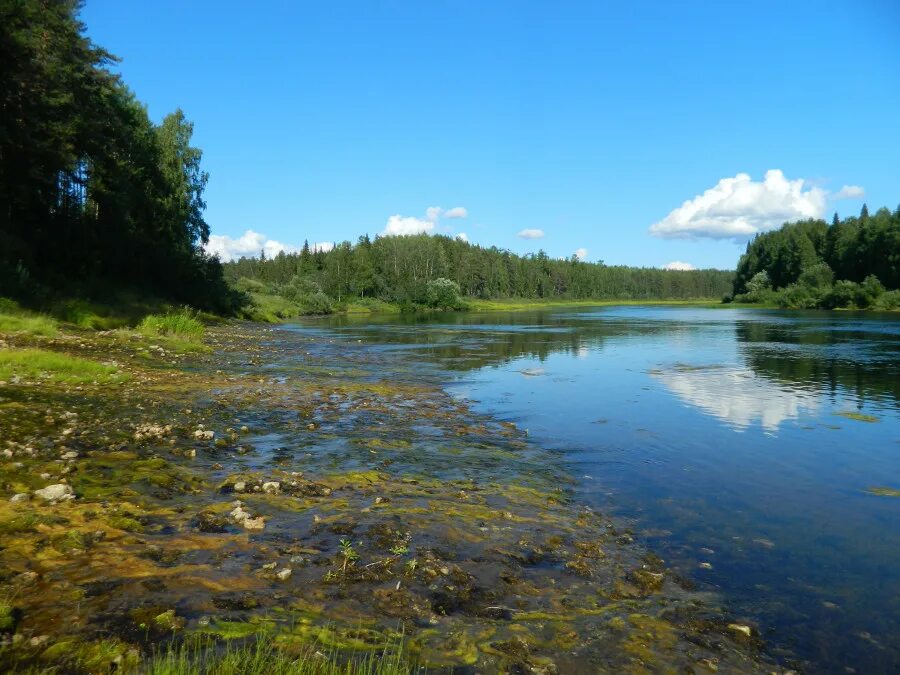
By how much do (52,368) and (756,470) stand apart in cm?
1744

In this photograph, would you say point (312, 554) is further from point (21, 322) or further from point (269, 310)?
point (269, 310)

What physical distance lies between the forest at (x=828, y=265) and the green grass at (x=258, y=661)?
408 feet

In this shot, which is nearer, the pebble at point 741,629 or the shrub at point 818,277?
the pebble at point 741,629

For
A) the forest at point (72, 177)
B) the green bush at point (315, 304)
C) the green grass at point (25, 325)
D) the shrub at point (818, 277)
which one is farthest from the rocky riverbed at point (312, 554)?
the shrub at point (818, 277)

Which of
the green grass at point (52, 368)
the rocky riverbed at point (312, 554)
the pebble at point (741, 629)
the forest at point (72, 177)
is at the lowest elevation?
the pebble at point (741, 629)

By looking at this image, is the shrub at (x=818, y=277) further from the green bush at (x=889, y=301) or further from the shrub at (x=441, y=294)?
the shrub at (x=441, y=294)

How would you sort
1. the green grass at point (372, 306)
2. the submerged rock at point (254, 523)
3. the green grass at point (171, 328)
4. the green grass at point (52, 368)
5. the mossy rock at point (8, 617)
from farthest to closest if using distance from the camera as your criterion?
the green grass at point (372, 306)
the green grass at point (171, 328)
the green grass at point (52, 368)
the submerged rock at point (254, 523)
the mossy rock at point (8, 617)

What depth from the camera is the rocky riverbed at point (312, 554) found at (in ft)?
16.3

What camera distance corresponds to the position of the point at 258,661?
417 centimetres

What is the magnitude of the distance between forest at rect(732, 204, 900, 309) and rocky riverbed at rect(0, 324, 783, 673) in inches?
4728

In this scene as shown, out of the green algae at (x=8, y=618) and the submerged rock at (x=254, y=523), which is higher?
the green algae at (x=8, y=618)

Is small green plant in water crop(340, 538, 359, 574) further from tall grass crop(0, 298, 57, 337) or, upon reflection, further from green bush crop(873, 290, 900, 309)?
green bush crop(873, 290, 900, 309)

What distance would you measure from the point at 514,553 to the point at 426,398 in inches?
504

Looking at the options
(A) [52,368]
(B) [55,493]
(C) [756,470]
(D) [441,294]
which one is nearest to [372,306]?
(D) [441,294]
